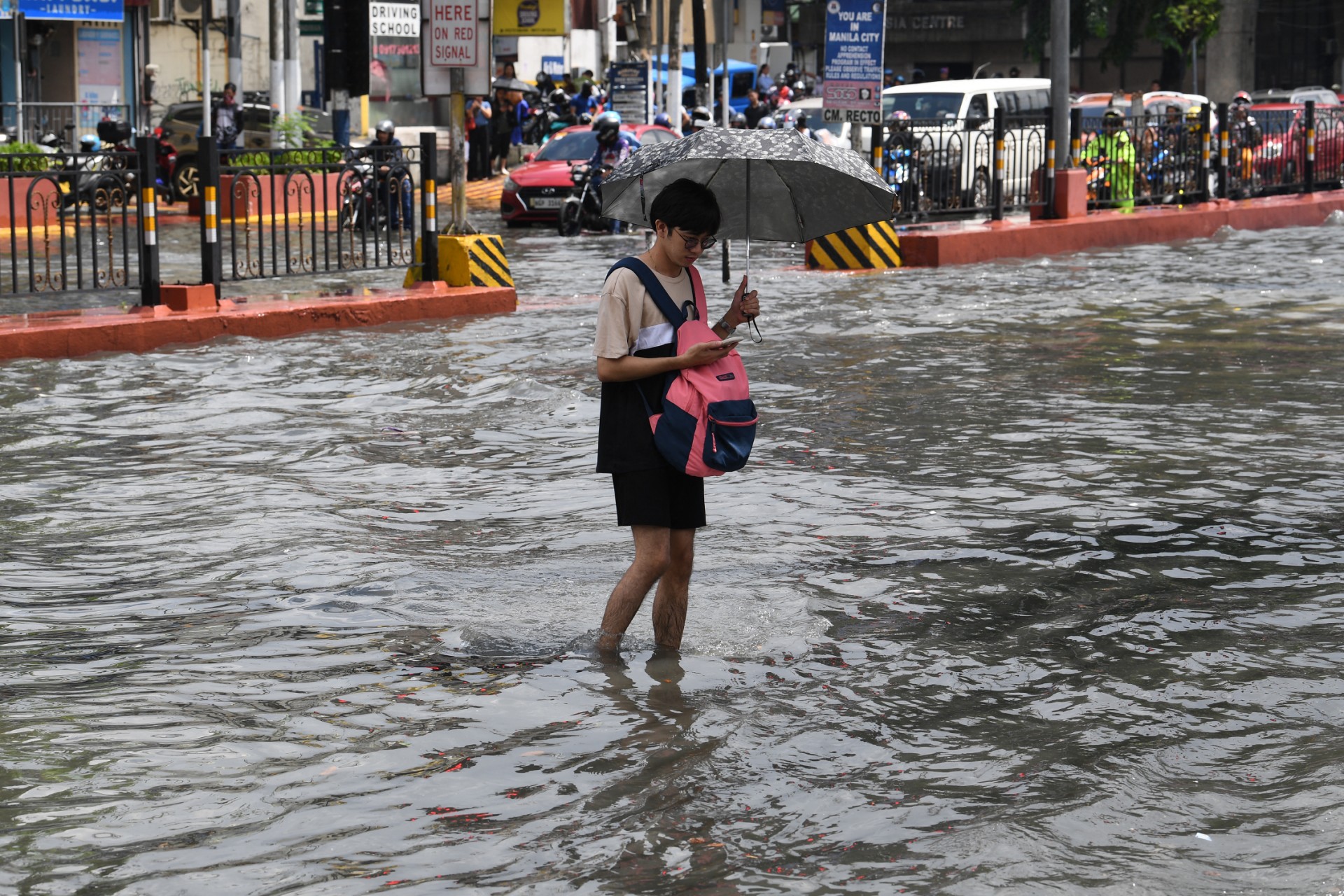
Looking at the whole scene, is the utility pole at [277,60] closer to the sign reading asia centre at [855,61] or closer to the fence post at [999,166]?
the sign reading asia centre at [855,61]

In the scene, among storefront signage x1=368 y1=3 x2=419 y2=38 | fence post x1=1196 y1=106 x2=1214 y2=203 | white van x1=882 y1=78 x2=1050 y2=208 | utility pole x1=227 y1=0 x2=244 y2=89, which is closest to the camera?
white van x1=882 y1=78 x2=1050 y2=208

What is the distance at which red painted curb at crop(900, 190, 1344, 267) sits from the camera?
20.7 meters

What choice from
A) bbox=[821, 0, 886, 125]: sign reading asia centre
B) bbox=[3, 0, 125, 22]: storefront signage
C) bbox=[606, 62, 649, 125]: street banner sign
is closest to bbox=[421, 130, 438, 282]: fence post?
bbox=[821, 0, 886, 125]: sign reading asia centre

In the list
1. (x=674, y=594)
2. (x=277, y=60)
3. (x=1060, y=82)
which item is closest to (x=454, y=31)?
(x=1060, y=82)

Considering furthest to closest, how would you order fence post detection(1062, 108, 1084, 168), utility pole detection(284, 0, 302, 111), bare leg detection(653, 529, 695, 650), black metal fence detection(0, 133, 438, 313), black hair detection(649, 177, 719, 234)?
utility pole detection(284, 0, 302, 111) → fence post detection(1062, 108, 1084, 168) → black metal fence detection(0, 133, 438, 313) → bare leg detection(653, 529, 695, 650) → black hair detection(649, 177, 719, 234)

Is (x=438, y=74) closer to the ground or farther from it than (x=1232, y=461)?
farther from it

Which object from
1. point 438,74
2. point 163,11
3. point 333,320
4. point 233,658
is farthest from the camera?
point 163,11

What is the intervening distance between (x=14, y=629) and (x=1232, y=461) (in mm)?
5873

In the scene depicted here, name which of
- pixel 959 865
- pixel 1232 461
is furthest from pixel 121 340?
pixel 959 865

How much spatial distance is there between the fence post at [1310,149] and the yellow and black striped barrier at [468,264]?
54.3 ft

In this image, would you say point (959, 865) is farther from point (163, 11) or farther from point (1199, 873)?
point (163, 11)

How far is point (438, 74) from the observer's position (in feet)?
55.9

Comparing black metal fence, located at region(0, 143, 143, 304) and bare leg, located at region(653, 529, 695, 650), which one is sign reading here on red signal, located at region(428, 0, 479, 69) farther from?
bare leg, located at region(653, 529, 695, 650)

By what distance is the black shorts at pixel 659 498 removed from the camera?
5.69 metres
